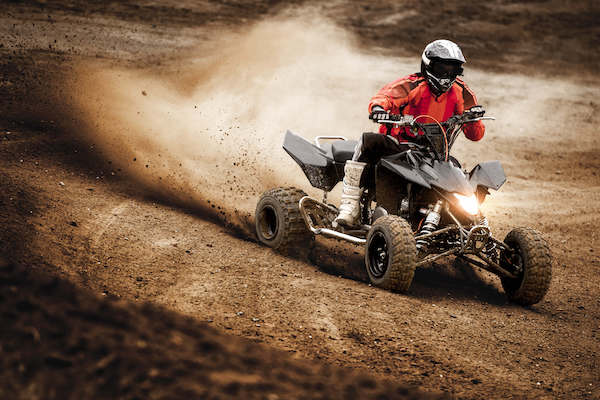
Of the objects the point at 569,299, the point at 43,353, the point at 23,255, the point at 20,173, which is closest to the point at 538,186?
the point at 569,299

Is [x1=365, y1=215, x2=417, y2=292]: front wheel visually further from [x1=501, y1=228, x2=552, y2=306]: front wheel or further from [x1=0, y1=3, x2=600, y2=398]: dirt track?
[x1=501, y1=228, x2=552, y2=306]: front wheel

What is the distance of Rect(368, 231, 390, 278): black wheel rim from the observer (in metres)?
5.98

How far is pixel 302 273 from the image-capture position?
632 cm

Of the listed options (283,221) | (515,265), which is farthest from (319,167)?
(515,265)

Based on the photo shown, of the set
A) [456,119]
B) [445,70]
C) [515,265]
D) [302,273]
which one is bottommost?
[302,273]

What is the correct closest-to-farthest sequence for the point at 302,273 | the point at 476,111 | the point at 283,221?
the point at 302,273
the point at 476,111
the point at 283,221

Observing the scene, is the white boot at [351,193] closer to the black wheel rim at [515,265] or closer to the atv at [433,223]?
the atv at [433,223]

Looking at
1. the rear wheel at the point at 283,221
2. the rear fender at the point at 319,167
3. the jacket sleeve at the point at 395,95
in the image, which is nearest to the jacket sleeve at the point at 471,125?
the jacket sleeve at the point at 395,95

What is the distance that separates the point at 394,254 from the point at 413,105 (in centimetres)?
175

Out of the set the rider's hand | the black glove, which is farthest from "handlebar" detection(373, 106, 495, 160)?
the black glove

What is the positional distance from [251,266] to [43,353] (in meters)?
4.44

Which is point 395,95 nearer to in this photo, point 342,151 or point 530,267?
point 342,151

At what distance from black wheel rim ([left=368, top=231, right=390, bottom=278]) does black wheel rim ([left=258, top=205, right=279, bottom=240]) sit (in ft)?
5.27

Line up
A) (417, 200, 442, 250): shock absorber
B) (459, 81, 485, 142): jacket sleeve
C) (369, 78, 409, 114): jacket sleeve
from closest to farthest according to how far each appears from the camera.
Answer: (417, 200, 442, 250): shock absorber → (369, 78, 409, 114): jacket sleeve → (459, 81, 485, 142): jacket sleeve
